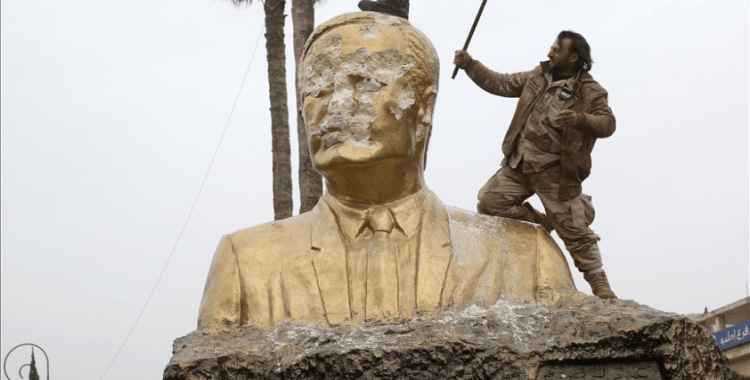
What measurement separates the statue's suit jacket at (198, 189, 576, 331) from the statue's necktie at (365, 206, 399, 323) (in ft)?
0.37

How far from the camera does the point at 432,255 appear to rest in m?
4.57

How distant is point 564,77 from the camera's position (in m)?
5.08

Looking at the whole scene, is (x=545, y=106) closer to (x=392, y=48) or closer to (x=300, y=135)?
(x=392, y=48)

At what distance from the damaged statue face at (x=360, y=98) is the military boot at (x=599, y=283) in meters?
1.22

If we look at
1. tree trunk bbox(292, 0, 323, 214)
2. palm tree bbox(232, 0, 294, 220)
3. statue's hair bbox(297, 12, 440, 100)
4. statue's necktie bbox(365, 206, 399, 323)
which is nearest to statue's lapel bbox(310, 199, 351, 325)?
statue's necktie bbox(365, 206, 399, 323)

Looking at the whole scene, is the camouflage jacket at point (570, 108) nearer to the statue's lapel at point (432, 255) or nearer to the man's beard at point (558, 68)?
the man's beard at point (558, 68)

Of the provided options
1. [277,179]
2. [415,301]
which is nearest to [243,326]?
[415,301]

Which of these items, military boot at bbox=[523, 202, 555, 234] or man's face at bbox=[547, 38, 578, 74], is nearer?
man's face at bbox=[547, 38, 578, 74]

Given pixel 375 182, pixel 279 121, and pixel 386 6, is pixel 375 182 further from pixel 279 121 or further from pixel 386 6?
pixel 279 121

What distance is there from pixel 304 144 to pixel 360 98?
4941 millimetres

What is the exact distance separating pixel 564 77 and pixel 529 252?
40.9 inches

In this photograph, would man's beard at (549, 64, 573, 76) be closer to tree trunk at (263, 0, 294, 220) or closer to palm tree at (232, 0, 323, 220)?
palm tree at (232, 0, 323, 220)

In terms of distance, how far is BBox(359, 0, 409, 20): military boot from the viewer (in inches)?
202

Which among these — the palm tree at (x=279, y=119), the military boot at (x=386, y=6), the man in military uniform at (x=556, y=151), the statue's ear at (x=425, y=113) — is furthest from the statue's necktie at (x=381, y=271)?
the palm tree at (x=279, y=119)
